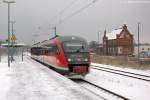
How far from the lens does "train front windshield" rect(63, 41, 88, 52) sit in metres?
20.7

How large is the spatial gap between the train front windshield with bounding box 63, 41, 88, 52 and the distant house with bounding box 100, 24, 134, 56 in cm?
6677

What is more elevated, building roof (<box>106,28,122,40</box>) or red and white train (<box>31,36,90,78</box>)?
building roof (<box>106,28,122,40</box>)

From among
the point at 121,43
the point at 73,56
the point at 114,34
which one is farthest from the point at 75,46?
the point at 114,34

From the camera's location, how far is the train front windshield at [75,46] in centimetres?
2066

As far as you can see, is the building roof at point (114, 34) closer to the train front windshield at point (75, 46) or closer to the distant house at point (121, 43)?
the distant house at point (121, 43)

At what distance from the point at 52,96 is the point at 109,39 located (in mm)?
88449

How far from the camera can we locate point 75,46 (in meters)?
20.9

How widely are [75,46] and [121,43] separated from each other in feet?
235

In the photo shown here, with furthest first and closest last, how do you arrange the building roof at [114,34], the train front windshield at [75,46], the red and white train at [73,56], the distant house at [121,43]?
the building roof at [114,34] < the distant house at [121,43] < the train front windshield at [75,46] < the red and white train at [73,56]

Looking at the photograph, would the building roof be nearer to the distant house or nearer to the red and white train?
the distant house

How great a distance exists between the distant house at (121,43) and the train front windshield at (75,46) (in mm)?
66770

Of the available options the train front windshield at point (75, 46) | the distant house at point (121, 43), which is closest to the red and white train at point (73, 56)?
the train front windshield at point (75, 46)

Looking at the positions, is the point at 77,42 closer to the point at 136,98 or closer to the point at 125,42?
the point at 136,98

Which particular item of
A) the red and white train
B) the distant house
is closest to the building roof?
the distant house
